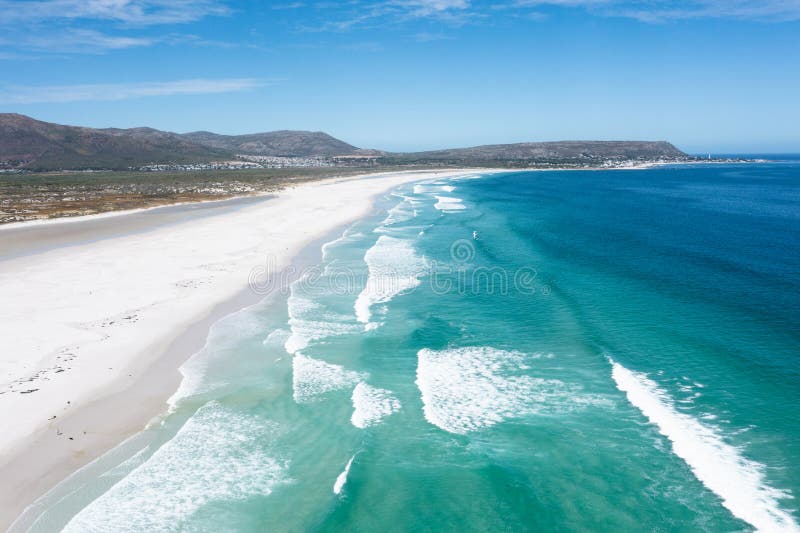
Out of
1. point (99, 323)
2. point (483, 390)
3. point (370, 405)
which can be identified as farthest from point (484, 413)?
point (99, 323)

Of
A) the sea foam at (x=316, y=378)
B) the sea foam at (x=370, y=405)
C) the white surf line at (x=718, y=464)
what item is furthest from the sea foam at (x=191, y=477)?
the white surf line at (x=718, y=464)

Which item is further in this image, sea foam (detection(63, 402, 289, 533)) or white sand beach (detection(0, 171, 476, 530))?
white sand beach (detection(0, 171, 476, 530))

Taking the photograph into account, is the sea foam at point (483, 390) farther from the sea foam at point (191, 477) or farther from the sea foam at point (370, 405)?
the sea foam at point (191, 477)

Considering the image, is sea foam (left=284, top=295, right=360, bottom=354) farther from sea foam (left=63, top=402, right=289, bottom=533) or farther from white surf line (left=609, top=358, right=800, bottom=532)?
white surf line (left=609, top=358, right=800, bottom=532)

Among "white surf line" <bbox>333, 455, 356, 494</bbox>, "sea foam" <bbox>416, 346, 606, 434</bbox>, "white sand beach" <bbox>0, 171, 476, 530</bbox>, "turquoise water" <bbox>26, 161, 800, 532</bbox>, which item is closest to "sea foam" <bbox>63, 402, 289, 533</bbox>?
"turquoise water" <bbox>26, 161, 800, 532</bbox>

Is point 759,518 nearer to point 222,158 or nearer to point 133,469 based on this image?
point 133,469
